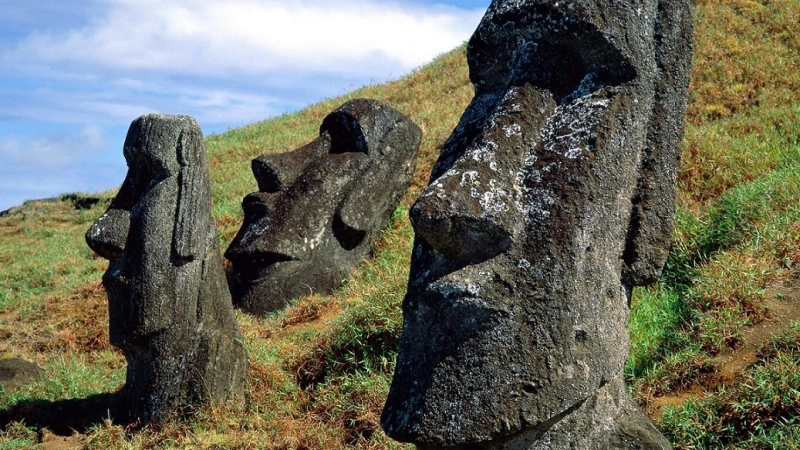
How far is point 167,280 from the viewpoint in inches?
237

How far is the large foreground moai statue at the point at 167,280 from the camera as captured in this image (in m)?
6.03

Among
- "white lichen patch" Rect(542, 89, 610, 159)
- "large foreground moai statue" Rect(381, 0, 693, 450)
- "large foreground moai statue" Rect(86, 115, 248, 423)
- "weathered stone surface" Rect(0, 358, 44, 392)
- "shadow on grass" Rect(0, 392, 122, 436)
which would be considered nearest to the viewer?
"large foreground moai statue" Rect(381, 0, 693, 450)

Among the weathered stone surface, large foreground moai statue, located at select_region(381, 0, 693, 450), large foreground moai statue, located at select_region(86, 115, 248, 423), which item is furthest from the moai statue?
large foreground moai statue, located at select_region(381, 0, 693, 450)

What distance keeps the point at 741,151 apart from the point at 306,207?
428 centimetres

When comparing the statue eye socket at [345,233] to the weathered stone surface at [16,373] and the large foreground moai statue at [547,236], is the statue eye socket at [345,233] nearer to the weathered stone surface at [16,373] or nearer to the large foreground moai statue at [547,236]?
the weathered stone surface at [16,373]

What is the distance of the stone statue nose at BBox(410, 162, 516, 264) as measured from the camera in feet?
8.44

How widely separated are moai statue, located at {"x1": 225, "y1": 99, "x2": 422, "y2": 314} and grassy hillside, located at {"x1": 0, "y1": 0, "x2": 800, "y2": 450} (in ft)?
0.99

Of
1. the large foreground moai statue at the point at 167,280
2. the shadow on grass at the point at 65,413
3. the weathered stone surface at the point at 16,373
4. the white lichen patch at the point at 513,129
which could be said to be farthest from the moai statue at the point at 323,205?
the white lichen patch at the point at 513,129

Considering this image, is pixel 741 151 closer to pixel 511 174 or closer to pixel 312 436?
pixel 312 436

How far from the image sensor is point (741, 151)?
29.2 ft

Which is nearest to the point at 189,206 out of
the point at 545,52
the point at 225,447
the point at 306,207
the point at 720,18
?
the point at 225,447

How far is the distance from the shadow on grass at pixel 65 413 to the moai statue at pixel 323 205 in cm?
214

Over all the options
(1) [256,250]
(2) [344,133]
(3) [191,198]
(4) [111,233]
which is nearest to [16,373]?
(4) [111,233]

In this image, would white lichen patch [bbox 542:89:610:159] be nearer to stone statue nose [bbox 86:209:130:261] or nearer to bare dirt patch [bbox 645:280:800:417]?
bare dirt patch [bbox 645:280:800:417]
